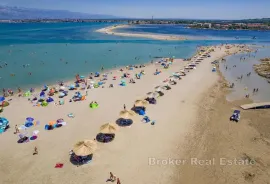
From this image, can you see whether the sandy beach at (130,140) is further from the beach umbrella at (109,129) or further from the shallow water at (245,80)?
the shallow water at (245,80)

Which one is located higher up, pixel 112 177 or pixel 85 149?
pixel 85 149

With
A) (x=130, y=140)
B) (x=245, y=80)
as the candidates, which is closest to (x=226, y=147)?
(x=130, y=140)

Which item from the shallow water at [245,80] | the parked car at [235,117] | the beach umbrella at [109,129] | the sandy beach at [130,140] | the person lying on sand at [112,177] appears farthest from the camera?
the shallow water at [245,80]

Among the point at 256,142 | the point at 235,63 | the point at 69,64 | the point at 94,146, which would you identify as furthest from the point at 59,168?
the point at 235,63

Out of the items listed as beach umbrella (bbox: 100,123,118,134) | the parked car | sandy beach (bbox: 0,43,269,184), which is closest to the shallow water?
sandy beach (bbox: 0,43,269,184)

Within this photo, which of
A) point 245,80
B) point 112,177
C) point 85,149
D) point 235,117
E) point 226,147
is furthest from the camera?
point 245,80

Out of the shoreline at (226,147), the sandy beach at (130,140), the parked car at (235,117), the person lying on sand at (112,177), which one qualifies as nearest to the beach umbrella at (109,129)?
the sandy beach at (130,140)

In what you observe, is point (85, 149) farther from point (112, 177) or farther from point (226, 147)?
point (226, 147)
